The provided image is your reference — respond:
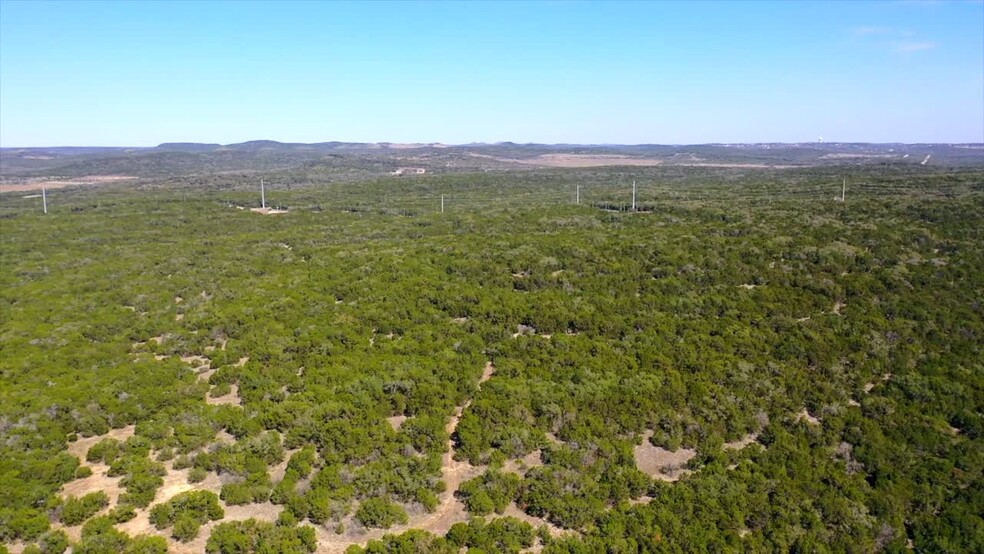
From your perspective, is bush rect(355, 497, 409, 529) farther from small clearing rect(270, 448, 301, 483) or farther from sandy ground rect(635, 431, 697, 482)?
sandy ground rect(635, 431, 697, 482)

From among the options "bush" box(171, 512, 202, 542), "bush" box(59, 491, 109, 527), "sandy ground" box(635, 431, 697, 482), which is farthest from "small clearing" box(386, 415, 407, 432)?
"bush" box(59, 491, 109, 527)

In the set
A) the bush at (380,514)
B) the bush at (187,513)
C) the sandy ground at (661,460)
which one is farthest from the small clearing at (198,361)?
the sandy ground at (661,460)

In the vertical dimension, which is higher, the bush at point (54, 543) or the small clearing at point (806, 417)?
the small clearing at point (806, 417)

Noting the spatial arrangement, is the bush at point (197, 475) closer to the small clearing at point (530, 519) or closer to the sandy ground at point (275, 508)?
the sandy ground at point (275, 508)

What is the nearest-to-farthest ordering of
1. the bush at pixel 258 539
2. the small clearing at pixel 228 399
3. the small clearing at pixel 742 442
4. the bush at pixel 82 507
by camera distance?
the bush at pixel 258 539 < the bush at pixel 82 507 < the small clearing at pixel 742 442 < the small clearing at pixel 228 399

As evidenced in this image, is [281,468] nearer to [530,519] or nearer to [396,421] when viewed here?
[396,421]

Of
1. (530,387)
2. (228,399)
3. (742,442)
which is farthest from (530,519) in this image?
(228,399)
